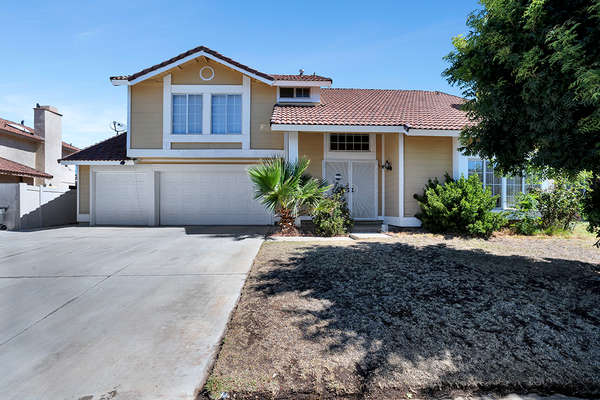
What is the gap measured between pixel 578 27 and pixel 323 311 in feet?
17.1

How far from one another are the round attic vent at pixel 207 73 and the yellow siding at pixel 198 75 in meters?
0.09

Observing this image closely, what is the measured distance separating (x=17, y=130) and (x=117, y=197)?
12.0 m

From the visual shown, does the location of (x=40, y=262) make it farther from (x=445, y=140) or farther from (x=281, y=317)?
(x=445, y=140)

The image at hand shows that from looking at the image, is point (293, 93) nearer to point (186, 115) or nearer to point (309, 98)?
point (309, 98)

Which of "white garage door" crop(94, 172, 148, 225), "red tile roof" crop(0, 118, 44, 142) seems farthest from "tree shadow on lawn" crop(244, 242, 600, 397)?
"red tile roof" crop(0, 118, 44, 142)

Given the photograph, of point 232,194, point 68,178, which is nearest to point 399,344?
point 232,194

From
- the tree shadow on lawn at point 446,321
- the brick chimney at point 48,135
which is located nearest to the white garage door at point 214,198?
the tree shadow on lawn at point 446,321

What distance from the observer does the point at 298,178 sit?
929cm

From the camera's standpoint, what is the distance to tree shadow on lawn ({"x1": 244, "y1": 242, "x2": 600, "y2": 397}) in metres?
2.54

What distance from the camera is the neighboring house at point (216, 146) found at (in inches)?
461

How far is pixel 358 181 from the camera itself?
11.7 m

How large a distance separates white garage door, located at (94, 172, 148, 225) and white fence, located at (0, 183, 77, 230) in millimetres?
2205

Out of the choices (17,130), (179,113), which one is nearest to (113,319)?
(179,113)

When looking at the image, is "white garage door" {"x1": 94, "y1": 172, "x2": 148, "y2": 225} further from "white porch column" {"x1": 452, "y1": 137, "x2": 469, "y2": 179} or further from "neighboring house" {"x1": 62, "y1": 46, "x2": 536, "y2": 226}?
"white porch column" {"x1": 452, "y1": 137, "x2": 469, "y2": 179}
